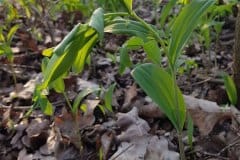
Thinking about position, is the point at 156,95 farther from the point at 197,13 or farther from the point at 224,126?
the point at 224,126

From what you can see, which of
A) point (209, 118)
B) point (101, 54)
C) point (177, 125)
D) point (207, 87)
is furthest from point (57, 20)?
point (177, 125)

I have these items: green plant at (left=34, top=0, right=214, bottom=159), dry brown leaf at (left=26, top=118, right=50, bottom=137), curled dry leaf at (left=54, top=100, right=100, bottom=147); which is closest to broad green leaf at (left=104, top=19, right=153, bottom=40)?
green plant at (left=34, top=0, right=214, bottom=159)

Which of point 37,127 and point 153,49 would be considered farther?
point 37,127

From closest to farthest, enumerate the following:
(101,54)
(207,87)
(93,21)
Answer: (93,21) → (207,87) → (101,54)

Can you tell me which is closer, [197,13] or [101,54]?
[197,13]

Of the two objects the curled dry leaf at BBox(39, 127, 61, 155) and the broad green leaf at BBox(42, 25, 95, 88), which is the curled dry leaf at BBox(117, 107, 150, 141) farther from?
the broad green leaf at BBox(42, 25, 95, 88)

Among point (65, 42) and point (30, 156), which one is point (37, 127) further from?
point (65, 42)

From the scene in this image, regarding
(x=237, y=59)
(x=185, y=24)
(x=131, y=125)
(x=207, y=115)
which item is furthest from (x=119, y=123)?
(x=185, y=24)
